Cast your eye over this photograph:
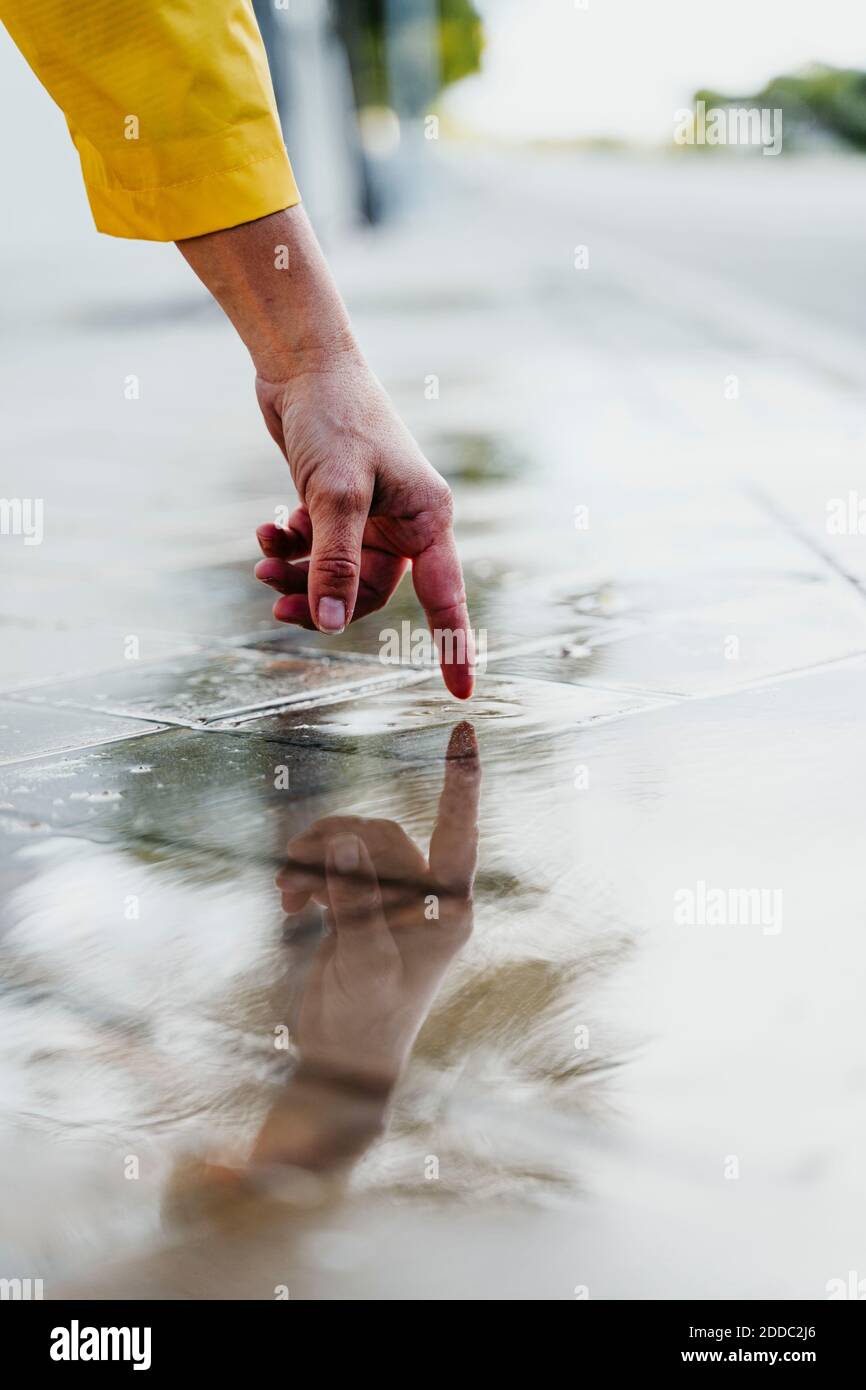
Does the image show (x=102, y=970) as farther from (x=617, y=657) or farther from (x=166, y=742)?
(x=617, y=657)

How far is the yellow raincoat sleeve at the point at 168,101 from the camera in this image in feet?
6.16

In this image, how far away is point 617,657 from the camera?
2.84 m

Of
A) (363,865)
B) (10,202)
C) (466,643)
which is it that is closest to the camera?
(363,865)

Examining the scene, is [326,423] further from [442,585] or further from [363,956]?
[363,956]

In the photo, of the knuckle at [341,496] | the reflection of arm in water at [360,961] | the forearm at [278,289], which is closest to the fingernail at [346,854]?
the reflection of arm in water at [360,961]

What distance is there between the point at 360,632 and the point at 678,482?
1.83 metres

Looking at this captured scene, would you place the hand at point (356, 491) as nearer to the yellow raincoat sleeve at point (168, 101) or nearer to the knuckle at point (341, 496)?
the knuckle at point (341, 496)

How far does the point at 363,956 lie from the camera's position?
169 cm

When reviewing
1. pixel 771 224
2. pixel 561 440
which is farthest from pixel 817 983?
pixel 771 224

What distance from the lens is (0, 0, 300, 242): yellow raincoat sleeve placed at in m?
1.88

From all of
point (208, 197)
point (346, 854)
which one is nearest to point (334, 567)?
point (346, 854)

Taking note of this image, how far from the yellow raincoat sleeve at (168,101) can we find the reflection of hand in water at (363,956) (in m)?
0.75

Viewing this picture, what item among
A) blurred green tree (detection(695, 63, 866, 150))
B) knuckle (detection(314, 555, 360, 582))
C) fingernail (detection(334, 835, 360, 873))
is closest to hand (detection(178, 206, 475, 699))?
knuckle (detection(314, 555, 360, 582))

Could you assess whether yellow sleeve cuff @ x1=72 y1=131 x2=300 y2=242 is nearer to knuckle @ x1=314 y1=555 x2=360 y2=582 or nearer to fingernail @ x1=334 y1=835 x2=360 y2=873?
knuckle @ x1=314 y1=555 x2=360 y2=582
